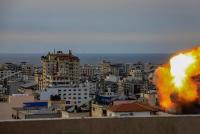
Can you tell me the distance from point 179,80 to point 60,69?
23.0m

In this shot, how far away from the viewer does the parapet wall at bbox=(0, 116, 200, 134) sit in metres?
1.86

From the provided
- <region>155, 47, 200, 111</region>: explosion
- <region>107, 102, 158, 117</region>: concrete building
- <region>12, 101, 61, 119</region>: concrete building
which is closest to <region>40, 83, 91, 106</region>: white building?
<region>12, 101, 61, 119</region>: concrete building

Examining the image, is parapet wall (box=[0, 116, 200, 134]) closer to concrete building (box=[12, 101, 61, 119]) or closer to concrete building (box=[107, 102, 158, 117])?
concrete building (box=[107, 102, 158, 117])

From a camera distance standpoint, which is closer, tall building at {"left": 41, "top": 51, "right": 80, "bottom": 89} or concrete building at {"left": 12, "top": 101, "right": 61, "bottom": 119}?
A: concrete building at {"left": 12, "top": 101, "right": 61, "bottom": 119}

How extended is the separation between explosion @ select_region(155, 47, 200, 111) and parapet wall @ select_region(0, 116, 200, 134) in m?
0.24

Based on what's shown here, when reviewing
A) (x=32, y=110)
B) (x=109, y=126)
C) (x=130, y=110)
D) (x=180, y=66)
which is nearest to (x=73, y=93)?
(x=32, y=110)

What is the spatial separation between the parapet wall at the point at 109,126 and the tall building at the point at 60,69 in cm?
2093

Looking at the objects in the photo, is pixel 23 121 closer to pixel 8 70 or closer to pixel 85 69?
pixel 8 70

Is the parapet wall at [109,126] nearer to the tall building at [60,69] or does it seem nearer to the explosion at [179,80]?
the explosion at [179,80]

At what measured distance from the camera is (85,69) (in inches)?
1471

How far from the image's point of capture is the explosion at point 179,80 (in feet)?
7.14

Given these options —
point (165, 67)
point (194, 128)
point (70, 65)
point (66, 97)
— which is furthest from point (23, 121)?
point (70, 65)

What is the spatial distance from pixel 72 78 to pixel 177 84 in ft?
77.1

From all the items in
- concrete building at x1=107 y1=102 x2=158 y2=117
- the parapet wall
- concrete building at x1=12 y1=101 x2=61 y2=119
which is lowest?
concrete building at x1=12 y1=101 x2=61 y2=119
